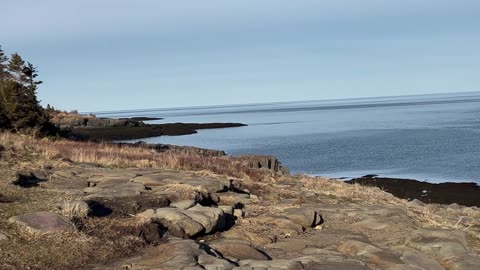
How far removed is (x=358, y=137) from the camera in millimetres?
74938

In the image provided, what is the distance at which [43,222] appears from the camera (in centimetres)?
817

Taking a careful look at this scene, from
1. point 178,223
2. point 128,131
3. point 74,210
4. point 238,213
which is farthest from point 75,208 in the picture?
point 128,131

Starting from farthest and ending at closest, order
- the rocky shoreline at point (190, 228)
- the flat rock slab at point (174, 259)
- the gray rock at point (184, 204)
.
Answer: the gray rock at point (184, 204) → the rocky shoreline at point (190, 228) → the flat rock slab at point (174, 259)

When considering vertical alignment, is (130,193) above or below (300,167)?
above

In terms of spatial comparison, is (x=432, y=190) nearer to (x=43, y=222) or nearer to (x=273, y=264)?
(x=273, y=264)

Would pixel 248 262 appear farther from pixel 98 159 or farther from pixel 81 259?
pixel 98 159

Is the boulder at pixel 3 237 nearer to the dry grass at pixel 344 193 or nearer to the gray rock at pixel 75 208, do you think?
the gray rock at pixel 75 208

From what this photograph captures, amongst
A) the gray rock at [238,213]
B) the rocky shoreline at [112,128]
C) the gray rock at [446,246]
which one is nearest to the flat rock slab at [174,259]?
the gray rock at [238,213]

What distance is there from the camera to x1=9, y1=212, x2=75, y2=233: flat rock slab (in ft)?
26.1

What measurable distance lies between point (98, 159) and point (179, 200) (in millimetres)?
7510

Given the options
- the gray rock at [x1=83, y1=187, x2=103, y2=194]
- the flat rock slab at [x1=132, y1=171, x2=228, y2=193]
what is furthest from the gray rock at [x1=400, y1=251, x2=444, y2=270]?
the gray rock at [x1=83, y1=187, x2=103, y2=194]

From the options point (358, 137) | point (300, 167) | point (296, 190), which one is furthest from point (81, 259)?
point (358, 137)

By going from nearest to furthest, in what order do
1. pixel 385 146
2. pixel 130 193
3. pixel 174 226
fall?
pixel 174 226 → pixel 130 193 → pixel 385 146

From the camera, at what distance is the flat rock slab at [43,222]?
7.95 metres
